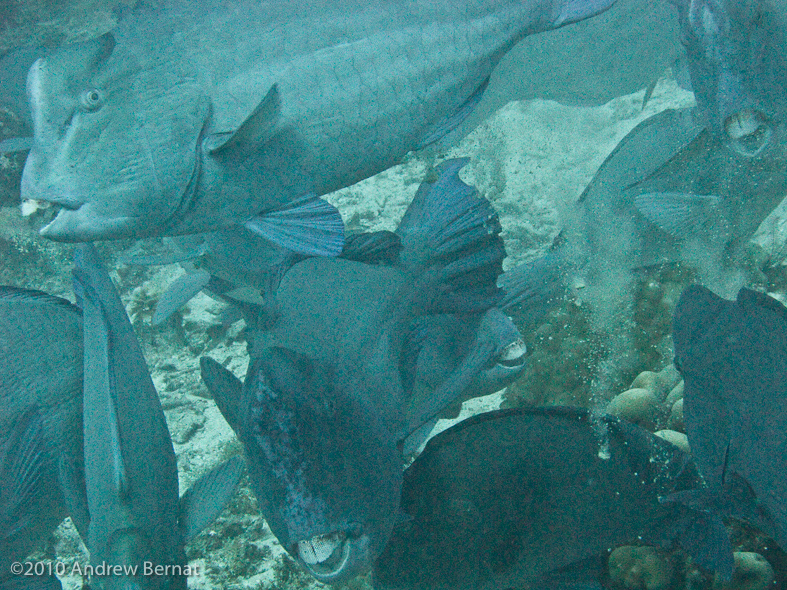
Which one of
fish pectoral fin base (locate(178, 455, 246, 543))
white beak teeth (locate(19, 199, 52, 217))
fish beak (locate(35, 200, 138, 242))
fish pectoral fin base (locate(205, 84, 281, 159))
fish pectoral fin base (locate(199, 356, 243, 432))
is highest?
fish pectoral fin base (locate(205, 84, 281, 159))

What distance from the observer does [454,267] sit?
8.93 ft

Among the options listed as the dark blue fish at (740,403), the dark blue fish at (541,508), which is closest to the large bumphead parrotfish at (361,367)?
the dark blue fish at (541,508)

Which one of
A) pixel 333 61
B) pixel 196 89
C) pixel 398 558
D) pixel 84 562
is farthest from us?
pixel 84 562

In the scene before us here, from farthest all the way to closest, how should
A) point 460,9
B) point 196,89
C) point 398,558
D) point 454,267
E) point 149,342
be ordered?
point 149,342, point 454,267, point 398,558, point 460,9, point 196,89

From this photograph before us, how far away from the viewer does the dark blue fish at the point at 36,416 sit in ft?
8.86

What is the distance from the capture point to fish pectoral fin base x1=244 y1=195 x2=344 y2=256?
1.82 meters

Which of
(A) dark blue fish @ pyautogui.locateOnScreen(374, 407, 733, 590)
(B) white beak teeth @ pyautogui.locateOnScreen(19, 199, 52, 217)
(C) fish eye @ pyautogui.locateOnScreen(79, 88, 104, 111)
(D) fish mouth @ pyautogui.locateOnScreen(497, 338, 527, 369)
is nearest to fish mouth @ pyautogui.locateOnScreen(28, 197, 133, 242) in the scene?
(B) white beak teeth @ pyautogui.locateOnScreen(19, 199, 52, 217)

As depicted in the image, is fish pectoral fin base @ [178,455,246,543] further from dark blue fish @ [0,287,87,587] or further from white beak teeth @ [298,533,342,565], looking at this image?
white beak teeth @ [298,533,342,565]

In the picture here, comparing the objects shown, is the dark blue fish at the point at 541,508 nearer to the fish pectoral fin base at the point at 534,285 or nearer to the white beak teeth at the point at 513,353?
the white beak teeth at the point at 513,353

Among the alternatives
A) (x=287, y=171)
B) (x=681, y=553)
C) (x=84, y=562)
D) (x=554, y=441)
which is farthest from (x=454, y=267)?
(x=84, y=562)

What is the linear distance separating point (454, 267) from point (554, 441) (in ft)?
3.42

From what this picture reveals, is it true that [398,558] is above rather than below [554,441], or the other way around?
below

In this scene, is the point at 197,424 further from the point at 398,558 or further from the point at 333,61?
the point at 333,61

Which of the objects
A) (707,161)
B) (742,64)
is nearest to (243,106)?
(742,64)
